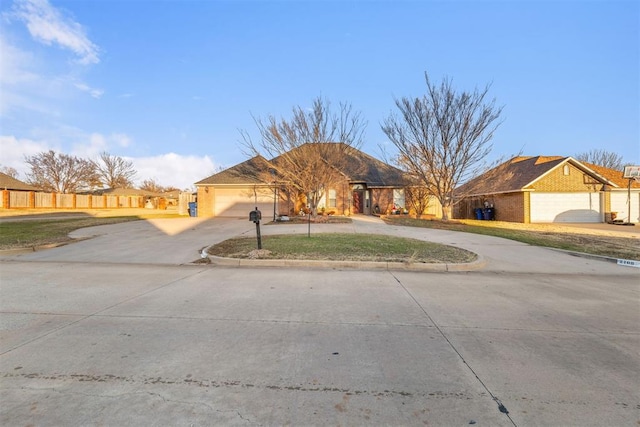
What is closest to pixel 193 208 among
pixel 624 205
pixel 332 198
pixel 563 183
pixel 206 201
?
pixel 206 201

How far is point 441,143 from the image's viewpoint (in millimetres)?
18875

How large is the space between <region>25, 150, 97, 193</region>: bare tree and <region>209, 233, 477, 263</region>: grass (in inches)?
2218

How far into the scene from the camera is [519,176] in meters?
25.7

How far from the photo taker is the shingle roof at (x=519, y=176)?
1961 cm

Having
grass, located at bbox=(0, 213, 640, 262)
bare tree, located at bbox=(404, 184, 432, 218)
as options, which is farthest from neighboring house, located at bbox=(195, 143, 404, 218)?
grass, located at bbox=(0, 213, 640, 262)

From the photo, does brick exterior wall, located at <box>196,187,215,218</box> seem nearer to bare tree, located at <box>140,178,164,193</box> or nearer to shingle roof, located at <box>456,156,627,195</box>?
shingle roof, located at <box>456,156,627,195</box>

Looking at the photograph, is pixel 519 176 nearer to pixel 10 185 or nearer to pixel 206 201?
pixel 206 201

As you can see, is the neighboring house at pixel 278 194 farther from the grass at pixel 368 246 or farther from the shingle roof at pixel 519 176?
the grass at pixel 368 246

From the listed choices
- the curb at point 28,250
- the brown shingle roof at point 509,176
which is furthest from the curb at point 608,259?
the curb at point 28,250

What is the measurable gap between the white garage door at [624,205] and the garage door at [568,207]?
106 cm

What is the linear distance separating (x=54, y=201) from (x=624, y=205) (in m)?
53.0

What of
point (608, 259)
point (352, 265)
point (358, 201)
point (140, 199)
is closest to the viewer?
point (352, 265)

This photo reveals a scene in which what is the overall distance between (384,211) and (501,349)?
22.5 m

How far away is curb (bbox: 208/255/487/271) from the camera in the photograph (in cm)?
801
